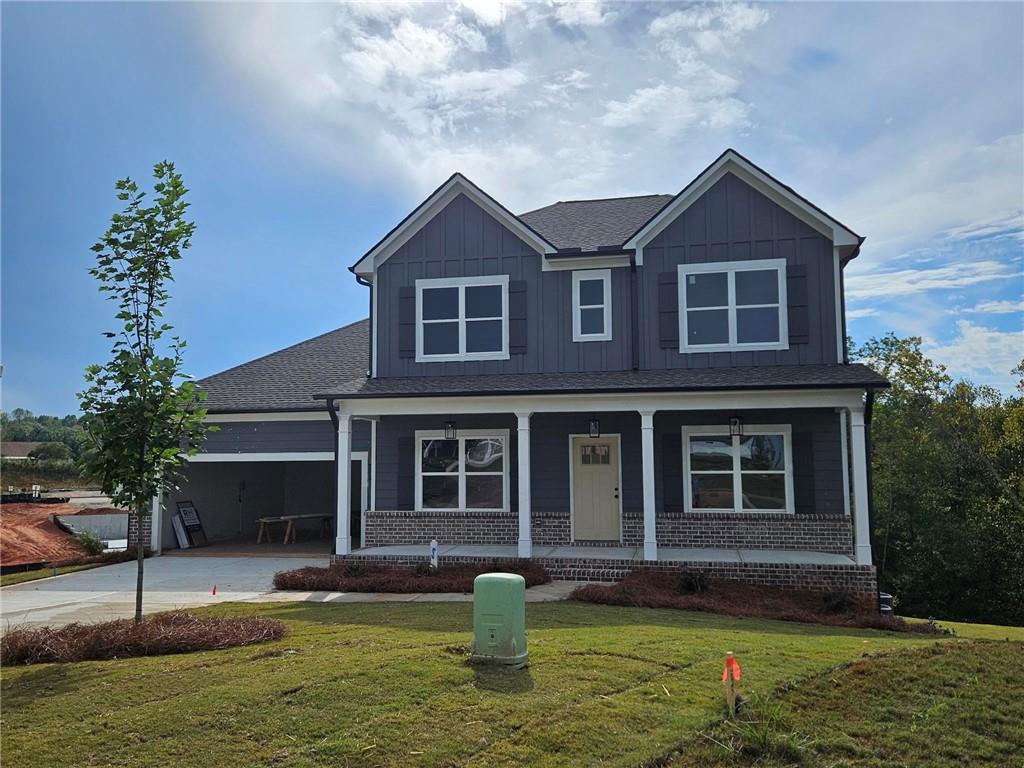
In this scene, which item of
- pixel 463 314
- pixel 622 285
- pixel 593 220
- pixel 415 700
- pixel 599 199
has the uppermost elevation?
pixel 599 199

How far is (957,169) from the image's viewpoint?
51.8ft

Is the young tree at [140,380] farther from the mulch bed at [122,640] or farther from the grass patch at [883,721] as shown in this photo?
the grass patch at [883,721]

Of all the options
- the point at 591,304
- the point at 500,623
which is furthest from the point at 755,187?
the point at 500,623

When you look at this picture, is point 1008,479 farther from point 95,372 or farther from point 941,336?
point 95,372

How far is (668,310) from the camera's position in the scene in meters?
14.5

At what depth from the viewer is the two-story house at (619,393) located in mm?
13250

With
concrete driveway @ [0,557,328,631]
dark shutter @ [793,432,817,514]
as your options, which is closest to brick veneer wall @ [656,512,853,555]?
dark shutter @ [793,432,817,514]

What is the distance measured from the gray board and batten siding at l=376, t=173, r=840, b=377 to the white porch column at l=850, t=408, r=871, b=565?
1.78m

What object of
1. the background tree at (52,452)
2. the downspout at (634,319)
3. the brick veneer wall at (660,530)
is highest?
the downspout at (634,319)

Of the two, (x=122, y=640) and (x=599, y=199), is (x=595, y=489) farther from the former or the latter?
(x=122, y=640)

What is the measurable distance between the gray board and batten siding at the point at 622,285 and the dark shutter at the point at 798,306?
2cm

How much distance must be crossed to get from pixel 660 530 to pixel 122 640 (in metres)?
9.61

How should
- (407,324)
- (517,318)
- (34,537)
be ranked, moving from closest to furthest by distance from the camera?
1. (517,318)
2. (407,324)
3. (34,537)

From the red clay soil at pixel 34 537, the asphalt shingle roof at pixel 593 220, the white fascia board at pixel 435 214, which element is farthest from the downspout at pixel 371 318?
the red clay soil at pixel 34 537
